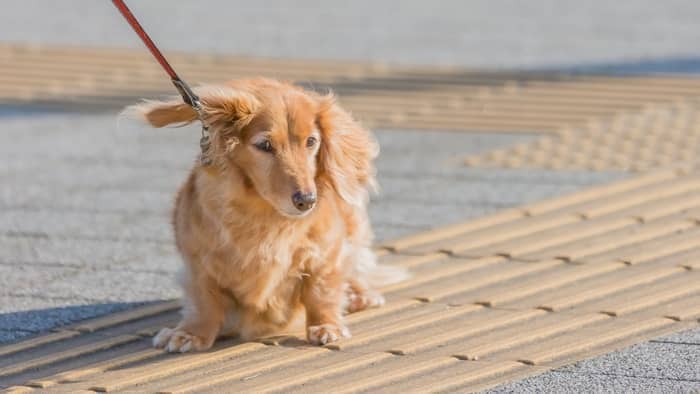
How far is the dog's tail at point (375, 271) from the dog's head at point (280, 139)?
1.33 feet

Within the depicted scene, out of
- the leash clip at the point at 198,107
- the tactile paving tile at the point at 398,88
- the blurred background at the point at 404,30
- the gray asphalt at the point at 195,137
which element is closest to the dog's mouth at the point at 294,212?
the leash clip at the point at 198,107

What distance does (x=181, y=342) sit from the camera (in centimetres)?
373

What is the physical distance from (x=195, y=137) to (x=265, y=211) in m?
3.15

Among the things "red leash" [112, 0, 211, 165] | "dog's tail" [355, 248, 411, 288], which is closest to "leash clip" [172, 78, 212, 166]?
"red leash" [112, 0, 211, 165]

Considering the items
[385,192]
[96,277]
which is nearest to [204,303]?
[96,277]

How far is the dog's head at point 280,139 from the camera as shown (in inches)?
140

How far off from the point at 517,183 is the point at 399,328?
75.5 inches

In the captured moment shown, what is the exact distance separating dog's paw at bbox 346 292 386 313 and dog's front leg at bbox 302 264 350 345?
9.1 inches

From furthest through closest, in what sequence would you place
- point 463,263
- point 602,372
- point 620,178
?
point 620,178, point 463,263, point 602,372

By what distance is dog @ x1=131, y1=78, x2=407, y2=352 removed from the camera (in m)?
3.61

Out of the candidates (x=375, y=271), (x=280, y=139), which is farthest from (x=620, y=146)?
(x=280, y=139)

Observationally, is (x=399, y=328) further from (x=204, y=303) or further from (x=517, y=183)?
(x=517, y=183)

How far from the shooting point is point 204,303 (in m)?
3.76

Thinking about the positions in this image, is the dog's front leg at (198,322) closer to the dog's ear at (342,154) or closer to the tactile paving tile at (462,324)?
the tactile paving tile at (462,324)
